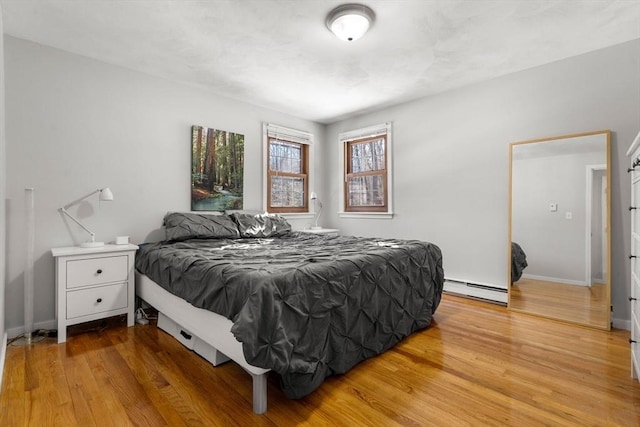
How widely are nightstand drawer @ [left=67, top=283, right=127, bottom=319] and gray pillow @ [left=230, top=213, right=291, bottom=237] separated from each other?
3.92 ft

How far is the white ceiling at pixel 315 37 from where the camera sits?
2121mm

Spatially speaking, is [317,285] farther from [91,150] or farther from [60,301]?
[91,150]

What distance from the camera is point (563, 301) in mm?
2881

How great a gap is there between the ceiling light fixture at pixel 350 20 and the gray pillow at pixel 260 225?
2.05 m

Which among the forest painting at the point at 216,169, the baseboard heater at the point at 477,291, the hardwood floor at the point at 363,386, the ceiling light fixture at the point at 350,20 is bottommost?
the hardwood floor at the point at 363,386

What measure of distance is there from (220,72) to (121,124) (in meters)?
1.06

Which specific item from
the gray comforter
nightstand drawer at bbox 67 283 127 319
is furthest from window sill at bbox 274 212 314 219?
nightstand drawer at bbox 67 283 127 319

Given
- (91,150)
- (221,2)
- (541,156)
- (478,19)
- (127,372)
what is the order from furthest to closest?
(541,156), (91,150), (478,19), (221,2), (127,372)

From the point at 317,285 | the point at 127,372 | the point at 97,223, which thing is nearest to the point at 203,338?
the point at 127,372

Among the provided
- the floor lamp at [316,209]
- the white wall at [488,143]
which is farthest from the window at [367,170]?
the floor lamp at [316,209]

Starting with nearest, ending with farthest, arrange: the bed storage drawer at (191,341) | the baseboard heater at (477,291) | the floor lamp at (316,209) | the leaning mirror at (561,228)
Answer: the bed storage drawer at (191,341), the leaning mirror at (561,228), the baseboard heater at (477,291), the floor lamp at (316,209)

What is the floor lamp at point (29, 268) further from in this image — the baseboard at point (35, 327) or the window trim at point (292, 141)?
the window trim at point (292, 141)

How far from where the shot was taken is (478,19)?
7.39 feet

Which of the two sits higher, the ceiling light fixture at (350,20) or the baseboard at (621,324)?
the ceiling light fixture at (350,20)
